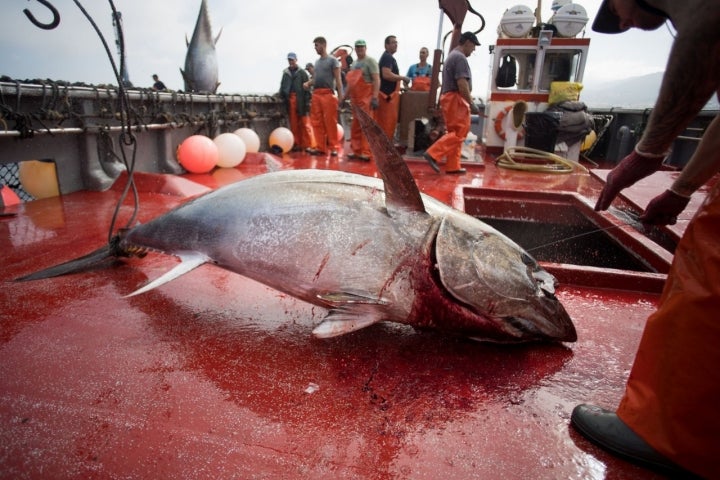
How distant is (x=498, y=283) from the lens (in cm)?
167

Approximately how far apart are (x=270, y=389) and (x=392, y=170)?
103cm

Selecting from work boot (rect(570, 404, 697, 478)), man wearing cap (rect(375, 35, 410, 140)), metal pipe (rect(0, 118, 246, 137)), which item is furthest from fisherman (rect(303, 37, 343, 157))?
work boot (rect(570, 404, 697, 478))

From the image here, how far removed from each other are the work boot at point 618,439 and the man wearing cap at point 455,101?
218 inches

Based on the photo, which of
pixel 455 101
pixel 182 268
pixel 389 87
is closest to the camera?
pixel 182 268

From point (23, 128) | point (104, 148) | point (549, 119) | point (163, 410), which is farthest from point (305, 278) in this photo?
point (549, 119)

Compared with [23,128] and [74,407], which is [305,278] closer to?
[74,407]

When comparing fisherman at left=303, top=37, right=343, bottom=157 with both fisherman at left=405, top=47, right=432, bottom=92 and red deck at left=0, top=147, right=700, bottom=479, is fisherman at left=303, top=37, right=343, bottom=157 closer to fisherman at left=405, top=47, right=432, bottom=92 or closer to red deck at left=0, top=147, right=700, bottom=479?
fisherman at left=405, top=47, right=432, bottom=92

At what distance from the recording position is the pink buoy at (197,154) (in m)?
6.04

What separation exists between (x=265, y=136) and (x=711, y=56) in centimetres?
963

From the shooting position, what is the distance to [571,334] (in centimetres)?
182

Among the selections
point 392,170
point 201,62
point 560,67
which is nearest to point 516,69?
point 560,67

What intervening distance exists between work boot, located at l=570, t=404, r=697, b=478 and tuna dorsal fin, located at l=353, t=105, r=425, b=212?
101 centimetres

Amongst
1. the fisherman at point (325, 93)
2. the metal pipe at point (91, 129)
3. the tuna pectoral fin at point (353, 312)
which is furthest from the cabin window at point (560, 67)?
the tuna pectoral fin at point (353, 312)

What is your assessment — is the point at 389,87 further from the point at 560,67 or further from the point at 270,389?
the point at 270,389
